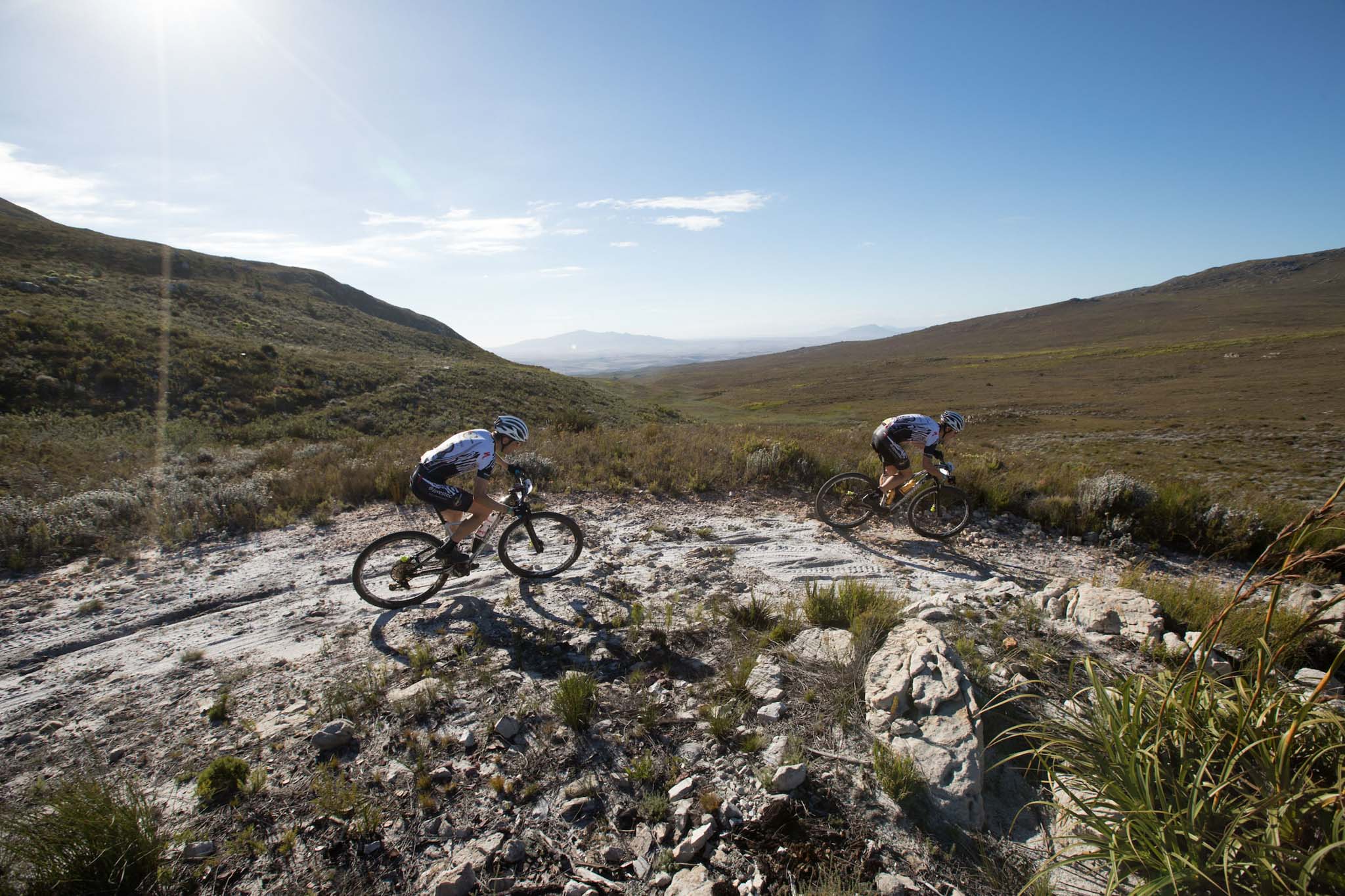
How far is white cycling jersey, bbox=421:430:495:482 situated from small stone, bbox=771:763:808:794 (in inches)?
161

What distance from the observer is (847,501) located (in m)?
8.97

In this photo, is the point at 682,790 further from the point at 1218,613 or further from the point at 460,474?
the point at 1218,613

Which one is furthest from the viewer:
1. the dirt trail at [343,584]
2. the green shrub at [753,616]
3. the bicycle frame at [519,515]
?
the bicycle frame at [519,515]

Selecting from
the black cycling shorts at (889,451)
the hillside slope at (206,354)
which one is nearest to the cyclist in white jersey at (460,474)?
the black cycling shorts at (889,451)

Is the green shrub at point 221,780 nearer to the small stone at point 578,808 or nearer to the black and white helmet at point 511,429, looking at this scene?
the small stone at point 578,808

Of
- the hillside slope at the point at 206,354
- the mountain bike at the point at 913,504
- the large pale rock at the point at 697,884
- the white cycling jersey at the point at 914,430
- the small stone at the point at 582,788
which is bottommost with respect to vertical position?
the large pale rock at the point at 697,884

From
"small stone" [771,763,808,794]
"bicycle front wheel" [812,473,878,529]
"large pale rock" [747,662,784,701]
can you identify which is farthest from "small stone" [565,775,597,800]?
"bicycle front wheel" [812,473,878,529]

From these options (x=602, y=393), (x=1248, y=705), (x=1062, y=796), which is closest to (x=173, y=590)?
(x=1062, y=796)

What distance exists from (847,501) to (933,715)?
17.7 feet

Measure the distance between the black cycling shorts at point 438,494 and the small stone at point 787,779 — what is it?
4.20m

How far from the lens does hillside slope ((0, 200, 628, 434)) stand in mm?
19234

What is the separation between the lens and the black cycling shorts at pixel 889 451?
8.53 m

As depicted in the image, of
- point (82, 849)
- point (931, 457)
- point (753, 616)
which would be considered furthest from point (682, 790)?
point (931, 457)

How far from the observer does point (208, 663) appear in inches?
190
